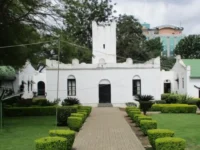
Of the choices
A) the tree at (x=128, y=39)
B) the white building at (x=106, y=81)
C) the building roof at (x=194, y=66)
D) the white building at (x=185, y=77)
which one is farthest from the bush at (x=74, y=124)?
the tree at (x=128, y=39)

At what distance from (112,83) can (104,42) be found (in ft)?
16.3

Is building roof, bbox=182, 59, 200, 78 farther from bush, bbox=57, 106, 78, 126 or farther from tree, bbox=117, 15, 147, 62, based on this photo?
bush, bbox=57, 106, 78, 126

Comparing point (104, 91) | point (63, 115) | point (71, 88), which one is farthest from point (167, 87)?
point (63, 115)

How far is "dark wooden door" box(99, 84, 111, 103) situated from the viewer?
4156 centimetres

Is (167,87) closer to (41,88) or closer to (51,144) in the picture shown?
(41,88)

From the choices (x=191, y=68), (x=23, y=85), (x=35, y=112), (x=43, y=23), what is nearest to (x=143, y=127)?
(x=43, y=23)

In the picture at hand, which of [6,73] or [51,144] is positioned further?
[6,73]

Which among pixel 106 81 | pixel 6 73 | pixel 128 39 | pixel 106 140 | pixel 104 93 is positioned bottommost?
pixel 106 140

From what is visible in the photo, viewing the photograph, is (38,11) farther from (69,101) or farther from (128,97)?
(128,97)

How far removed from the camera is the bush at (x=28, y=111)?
31061 mm

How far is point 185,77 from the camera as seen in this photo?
4388cm

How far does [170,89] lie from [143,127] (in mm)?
36665

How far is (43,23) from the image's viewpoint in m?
25.5

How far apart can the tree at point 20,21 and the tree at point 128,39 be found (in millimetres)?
29817
